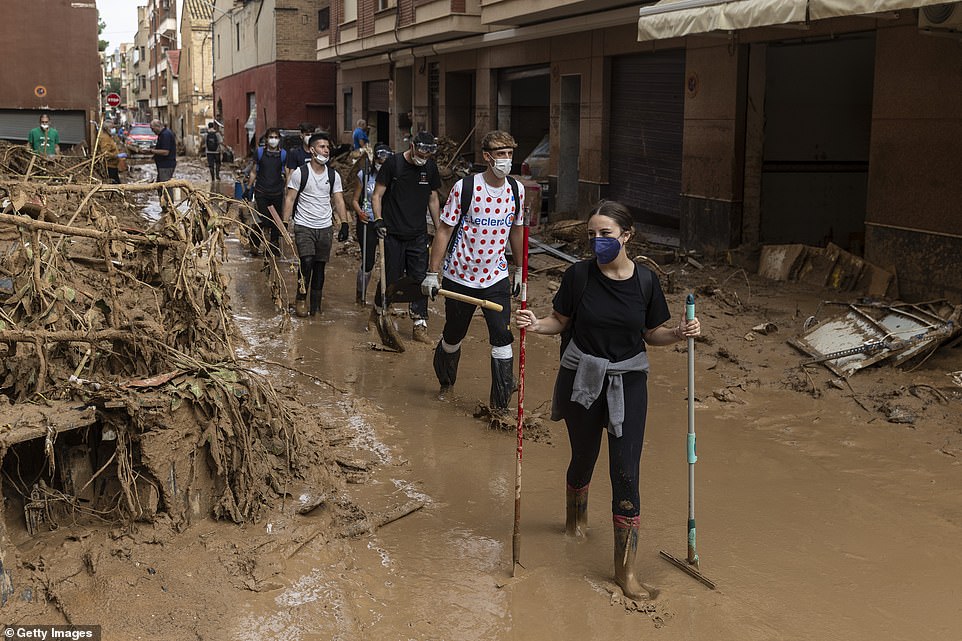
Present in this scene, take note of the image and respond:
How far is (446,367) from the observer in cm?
734

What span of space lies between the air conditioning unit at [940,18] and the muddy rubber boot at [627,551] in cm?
624

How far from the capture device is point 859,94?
12938 millimetres

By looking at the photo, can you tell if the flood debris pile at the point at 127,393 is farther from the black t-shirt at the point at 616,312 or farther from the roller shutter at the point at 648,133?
the roller shutter at the point at 648,133

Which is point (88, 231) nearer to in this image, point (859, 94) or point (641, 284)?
point (641, 284)

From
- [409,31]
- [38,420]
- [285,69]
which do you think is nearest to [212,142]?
[285,69]

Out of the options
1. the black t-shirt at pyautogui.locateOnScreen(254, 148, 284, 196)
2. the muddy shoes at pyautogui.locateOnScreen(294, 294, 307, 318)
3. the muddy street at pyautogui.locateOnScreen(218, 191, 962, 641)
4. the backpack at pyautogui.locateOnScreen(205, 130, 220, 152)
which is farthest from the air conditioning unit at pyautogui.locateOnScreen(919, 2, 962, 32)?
the backpack at pyautogui.locateOnScreen(205, 130, 220, 152)

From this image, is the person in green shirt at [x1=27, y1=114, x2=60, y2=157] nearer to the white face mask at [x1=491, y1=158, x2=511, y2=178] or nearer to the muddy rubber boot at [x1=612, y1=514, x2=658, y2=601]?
the white face mask at [x1=491, y1=158, x2=511, y2=178]

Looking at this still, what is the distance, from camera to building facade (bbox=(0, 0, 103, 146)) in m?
17.6

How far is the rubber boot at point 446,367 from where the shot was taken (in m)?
7.30

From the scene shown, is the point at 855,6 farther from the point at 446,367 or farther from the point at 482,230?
the point at 446,367

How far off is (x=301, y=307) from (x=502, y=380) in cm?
420

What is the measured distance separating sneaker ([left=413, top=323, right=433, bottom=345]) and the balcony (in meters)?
11.7

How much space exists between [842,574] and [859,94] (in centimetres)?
989

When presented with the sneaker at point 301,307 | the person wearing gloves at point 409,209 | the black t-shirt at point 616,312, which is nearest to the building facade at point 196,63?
the sneaker at point 301,307
